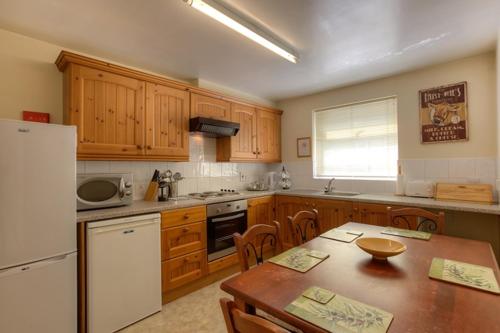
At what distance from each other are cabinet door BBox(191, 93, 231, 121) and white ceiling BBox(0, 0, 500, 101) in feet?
1.03

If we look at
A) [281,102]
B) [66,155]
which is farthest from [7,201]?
[281,102]

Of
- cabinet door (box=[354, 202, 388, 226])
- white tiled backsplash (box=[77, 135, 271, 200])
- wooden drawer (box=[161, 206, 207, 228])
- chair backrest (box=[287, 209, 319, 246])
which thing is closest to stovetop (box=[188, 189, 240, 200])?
white tiled backsplash (box=[77, 135, 271, 200])

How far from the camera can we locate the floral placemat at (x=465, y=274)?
3.12ft

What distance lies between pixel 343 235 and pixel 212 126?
1853 millimetres

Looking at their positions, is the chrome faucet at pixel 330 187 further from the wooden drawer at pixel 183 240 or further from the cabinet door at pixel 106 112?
the cabinet door at pixel 106 112

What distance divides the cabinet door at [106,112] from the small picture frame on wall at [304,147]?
2400mm

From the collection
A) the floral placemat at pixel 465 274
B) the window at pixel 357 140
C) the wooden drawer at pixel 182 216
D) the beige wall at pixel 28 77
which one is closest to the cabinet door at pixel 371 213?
the window at pixel 357 140

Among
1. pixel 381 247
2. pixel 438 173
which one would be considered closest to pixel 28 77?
pixel 381 247

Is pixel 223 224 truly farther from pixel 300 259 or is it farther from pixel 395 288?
pixel 395 288

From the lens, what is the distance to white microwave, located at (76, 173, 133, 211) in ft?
6.44

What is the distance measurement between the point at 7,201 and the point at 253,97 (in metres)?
A: 3.18

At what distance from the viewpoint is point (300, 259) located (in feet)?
4.11

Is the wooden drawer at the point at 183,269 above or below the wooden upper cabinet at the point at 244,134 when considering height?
below

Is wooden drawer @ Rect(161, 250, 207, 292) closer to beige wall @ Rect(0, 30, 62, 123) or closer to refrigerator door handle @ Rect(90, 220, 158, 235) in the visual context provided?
refrigerator door handle @ Rect(90, 220, 158, 235)
